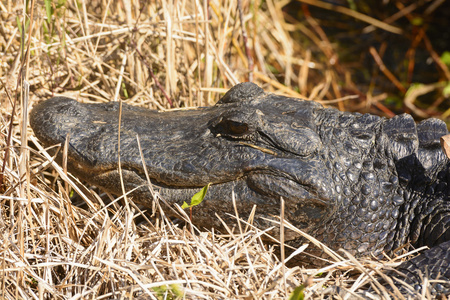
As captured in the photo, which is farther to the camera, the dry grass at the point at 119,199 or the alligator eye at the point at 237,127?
the alligator eye at the point at 237,127

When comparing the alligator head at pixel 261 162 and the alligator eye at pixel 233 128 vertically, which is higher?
the alligator eye at pixel 233 128

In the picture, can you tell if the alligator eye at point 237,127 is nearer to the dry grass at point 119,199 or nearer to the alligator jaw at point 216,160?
the alligator jaw at point 216,160

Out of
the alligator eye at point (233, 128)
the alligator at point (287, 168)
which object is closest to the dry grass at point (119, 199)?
the alligator at point (287, 168)

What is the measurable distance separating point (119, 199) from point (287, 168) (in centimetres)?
89

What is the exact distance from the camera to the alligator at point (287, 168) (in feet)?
7.48

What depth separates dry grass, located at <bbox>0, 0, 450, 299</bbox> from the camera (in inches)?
81.1

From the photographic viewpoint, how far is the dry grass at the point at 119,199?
206 cm

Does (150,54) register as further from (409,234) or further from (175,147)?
(409,234)

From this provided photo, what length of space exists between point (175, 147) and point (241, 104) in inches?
20.9

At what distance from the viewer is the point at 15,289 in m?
2.08

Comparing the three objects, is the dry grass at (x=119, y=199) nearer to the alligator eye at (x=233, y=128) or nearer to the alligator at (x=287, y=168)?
the alligator at (x=287, y=168)

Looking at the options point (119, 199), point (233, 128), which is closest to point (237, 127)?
point (233, 128)

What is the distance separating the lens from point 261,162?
7.45ft

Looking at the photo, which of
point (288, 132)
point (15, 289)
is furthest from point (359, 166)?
point (15, 289)
